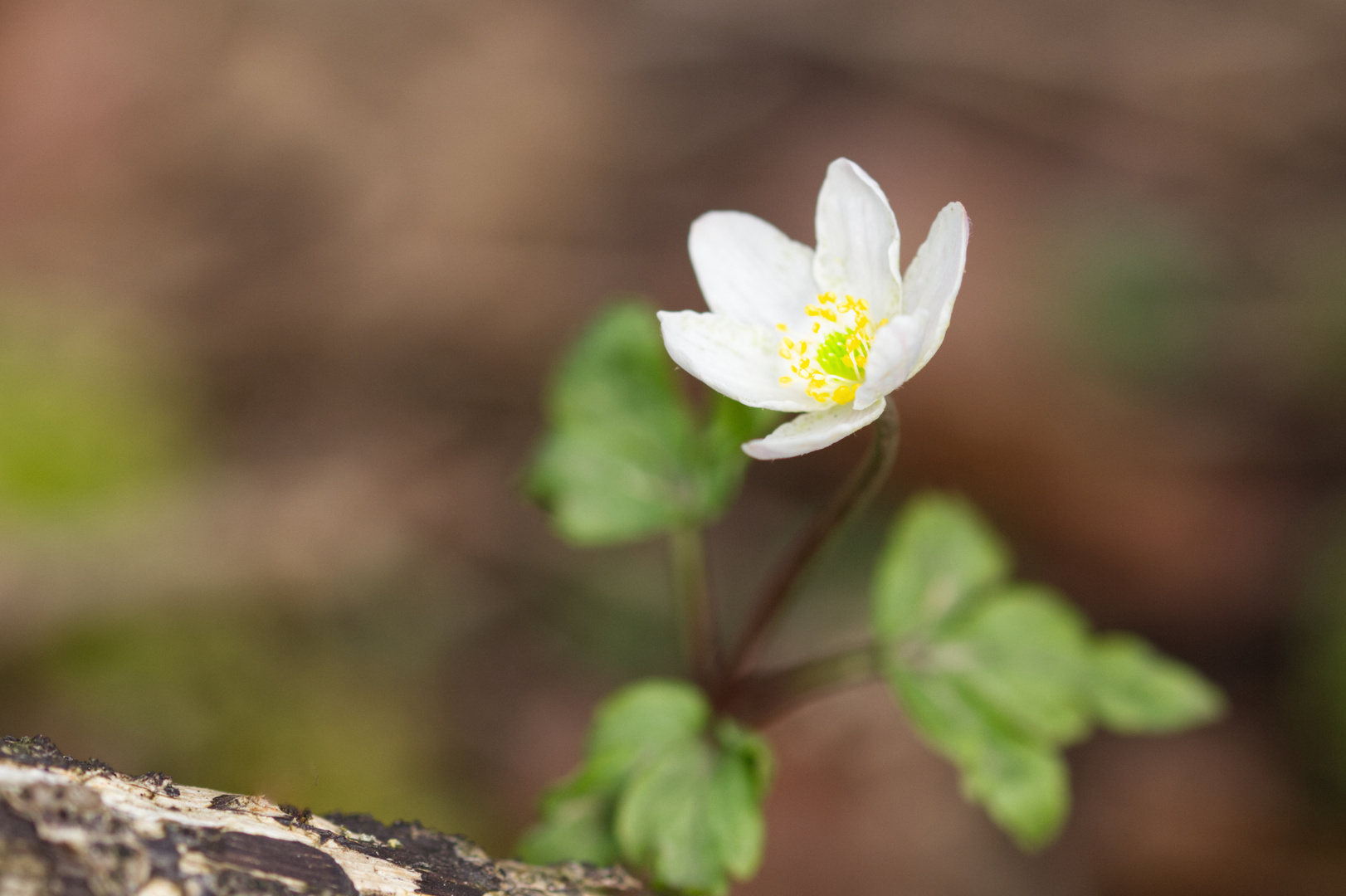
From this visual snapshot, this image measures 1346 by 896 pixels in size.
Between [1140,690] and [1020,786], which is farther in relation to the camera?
[1140,690]

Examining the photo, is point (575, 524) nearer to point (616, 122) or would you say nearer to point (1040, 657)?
point (1040, 657)

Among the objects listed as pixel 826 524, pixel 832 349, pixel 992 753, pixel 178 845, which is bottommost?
pixel 178 845

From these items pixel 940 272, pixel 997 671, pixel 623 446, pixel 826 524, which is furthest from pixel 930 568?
pixel 940 272

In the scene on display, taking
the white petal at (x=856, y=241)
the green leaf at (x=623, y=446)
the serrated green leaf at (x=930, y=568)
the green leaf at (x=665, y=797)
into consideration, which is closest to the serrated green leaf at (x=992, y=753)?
the serrated green leaf at (x=930, y=568)

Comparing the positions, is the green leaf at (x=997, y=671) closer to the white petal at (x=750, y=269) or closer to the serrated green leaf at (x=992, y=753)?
the serrated green leaf at (x=992, y=753)

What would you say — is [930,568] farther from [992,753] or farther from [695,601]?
[695,601]
